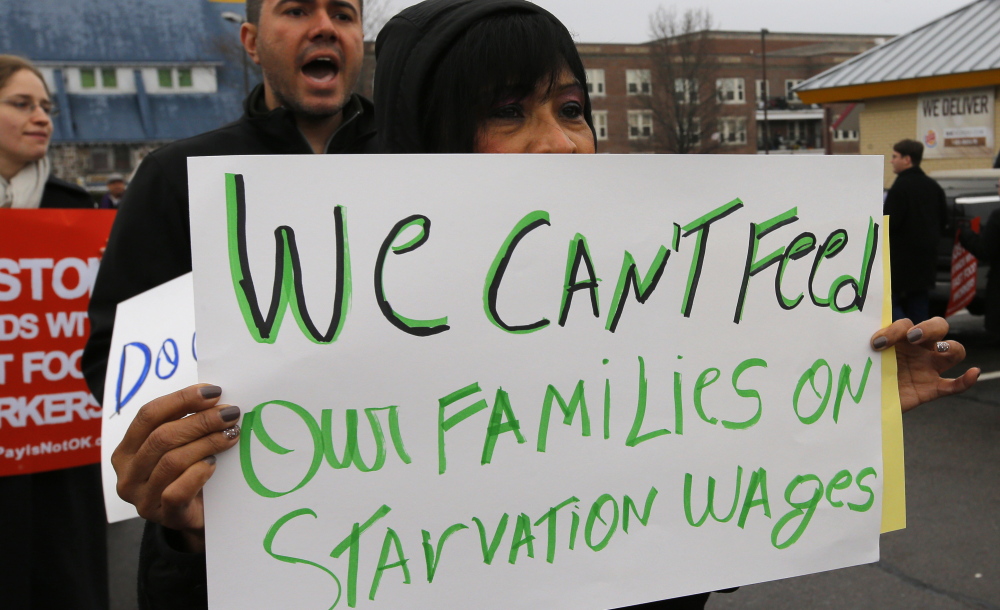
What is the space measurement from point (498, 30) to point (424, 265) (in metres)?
0.45

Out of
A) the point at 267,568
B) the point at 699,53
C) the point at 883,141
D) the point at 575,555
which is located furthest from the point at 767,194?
the point at 699,53

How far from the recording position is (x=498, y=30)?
138 centimetres

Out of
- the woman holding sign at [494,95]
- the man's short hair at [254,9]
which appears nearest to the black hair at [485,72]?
the woman holding sign at [494,95]

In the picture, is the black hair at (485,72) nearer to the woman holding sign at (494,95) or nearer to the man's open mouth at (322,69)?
the woman holding sign at (494,95)

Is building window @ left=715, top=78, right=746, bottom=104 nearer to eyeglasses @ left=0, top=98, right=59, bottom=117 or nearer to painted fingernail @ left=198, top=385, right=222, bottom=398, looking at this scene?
eyeglasses @ left=0, top=98, right=59, bottom=117

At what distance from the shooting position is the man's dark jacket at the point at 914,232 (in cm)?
777

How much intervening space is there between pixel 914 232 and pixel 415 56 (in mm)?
7506

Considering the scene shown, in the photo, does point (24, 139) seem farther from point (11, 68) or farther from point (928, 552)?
point (928, 552)

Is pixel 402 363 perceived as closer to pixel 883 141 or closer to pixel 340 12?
pixel 340 12

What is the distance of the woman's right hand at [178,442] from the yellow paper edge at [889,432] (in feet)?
3.37

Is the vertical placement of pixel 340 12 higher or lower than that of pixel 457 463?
higher

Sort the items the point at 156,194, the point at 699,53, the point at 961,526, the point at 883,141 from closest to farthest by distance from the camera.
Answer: the point at 156,194, the point at 961,526, the point at 883,141, the point at 699,53

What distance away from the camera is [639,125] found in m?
67.1

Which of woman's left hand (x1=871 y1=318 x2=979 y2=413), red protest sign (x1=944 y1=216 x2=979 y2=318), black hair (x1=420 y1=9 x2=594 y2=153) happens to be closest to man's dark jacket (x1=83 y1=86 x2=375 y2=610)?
black hair (x1=420 y1=9 x2=594 y2=153)
